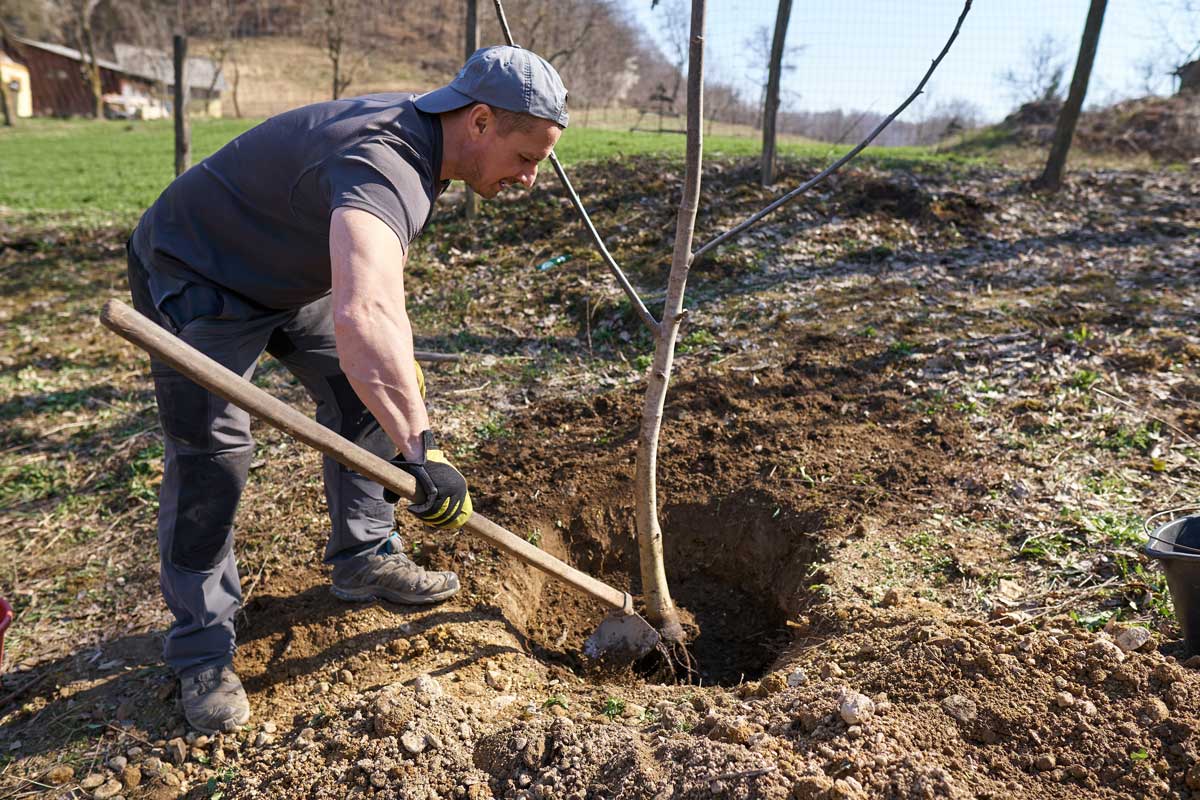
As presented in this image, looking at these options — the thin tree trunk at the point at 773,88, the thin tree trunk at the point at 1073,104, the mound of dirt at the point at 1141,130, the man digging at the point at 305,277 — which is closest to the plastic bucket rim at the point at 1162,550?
the man digging at the point at 305,277

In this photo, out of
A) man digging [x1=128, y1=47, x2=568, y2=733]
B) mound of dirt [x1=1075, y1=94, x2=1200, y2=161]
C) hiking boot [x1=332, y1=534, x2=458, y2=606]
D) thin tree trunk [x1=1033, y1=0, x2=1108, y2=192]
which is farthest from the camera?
mound of dirt [x1=1075, y1=94, x2=1200, y2=161]

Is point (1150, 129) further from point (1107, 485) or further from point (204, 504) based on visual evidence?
point (204, 504)

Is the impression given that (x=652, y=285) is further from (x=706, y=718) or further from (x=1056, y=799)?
(x=1056, y=799)

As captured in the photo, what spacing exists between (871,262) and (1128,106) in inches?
530

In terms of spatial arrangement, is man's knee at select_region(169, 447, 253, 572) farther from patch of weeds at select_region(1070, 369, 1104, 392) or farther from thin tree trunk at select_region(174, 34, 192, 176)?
thin tree trunk at select_region(174, 34, 192, 176)

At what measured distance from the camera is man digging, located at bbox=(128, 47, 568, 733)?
1836 millimetres

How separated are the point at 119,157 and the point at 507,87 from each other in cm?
2490

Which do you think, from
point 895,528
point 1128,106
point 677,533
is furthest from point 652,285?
point 1128,106

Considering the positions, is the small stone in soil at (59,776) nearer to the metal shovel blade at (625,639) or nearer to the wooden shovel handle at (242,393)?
the wooden shovel handle at (242,393)

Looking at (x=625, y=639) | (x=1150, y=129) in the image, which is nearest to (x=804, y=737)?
(x=625, y=639)

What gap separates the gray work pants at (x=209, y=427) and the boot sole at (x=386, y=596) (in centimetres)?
47

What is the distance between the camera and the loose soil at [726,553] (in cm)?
217

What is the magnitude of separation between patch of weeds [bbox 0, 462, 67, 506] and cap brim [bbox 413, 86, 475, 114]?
11.1 ft

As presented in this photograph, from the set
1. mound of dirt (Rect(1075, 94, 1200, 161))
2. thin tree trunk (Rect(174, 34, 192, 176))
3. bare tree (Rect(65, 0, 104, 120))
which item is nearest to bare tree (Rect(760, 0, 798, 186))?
thin tree trunk (Rect(174, 34, 192, 176))
